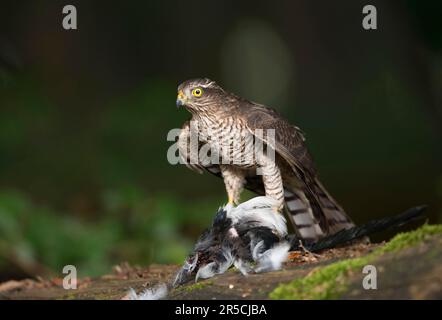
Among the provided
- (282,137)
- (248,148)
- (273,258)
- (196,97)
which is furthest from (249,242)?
(196,97)

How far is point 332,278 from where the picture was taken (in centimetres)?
323

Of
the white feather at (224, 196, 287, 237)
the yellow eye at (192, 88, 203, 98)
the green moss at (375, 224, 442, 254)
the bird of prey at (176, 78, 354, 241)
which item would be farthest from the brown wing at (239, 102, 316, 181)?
the green moss at (375, 224, 442, 254)

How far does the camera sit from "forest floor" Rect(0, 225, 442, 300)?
3.02 meters

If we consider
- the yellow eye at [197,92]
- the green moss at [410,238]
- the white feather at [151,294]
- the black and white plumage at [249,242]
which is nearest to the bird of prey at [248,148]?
the yellow eye at [197,92]

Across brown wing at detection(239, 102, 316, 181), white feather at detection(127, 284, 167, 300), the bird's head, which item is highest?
the bird's head

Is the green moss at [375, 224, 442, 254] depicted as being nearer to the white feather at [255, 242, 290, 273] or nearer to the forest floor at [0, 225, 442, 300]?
the forest floor at [0, 225, 442, 300]

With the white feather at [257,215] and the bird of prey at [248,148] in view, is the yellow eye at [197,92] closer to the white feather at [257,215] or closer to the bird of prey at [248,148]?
the bird of prey at [248,148]

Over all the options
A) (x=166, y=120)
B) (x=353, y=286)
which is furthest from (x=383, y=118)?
(x=353, y=286)

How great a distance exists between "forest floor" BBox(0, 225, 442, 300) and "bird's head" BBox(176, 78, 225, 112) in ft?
4.33

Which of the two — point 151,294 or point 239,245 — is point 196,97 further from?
point 151,294

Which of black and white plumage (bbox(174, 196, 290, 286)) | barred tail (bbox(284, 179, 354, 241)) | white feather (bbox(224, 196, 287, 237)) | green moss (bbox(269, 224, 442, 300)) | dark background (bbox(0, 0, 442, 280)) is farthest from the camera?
dark background (bbox(0, 0, 442, 280))

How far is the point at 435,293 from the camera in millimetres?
2938

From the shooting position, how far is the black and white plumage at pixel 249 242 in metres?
4.05

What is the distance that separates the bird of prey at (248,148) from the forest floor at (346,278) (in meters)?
0.97
